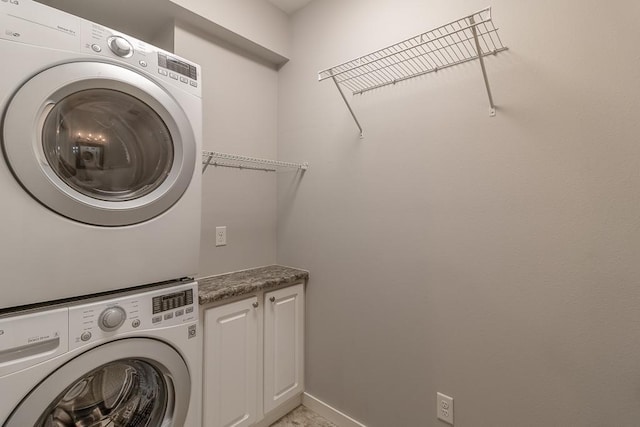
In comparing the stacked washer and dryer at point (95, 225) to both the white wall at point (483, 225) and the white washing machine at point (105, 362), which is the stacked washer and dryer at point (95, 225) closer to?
the white washing machine at point (105, 362)

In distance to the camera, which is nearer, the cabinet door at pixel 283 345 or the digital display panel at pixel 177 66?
the digital display panel at pixel 177 66

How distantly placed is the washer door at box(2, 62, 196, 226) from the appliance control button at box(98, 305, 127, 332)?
27 cm

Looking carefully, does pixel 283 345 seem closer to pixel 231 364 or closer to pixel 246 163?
pixel 231 364

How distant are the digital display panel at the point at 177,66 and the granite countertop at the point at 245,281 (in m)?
0.97

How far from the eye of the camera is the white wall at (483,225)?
1037mm

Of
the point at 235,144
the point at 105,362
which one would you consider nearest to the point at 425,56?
the point at 235,144

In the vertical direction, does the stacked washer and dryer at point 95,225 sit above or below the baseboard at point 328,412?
above

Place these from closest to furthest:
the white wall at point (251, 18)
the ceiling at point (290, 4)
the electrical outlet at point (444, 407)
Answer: the electrical outlet at point (444, 407) < the white wall at point (251, 18) < the ceiling at point (290, 4)

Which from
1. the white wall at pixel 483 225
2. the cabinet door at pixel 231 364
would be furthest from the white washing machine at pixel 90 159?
the white wall at pixel 483 225

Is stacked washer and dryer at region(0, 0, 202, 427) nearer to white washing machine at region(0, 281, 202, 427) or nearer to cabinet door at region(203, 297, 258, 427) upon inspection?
white washing machine at region(0, 281, 202, 427)

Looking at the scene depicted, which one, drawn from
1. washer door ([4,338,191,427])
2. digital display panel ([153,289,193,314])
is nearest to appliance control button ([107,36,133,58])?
digital display panel ([153,289,193,314])

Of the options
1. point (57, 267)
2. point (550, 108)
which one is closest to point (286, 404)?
point (57, 267)

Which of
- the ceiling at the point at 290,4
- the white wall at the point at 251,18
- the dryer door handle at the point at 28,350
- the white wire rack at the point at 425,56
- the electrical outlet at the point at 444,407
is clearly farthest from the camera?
the ceiling at the point at 290,4

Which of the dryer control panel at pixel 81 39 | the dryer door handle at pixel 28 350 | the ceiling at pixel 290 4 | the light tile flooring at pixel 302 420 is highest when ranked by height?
the ceiling at pixel 290 4
